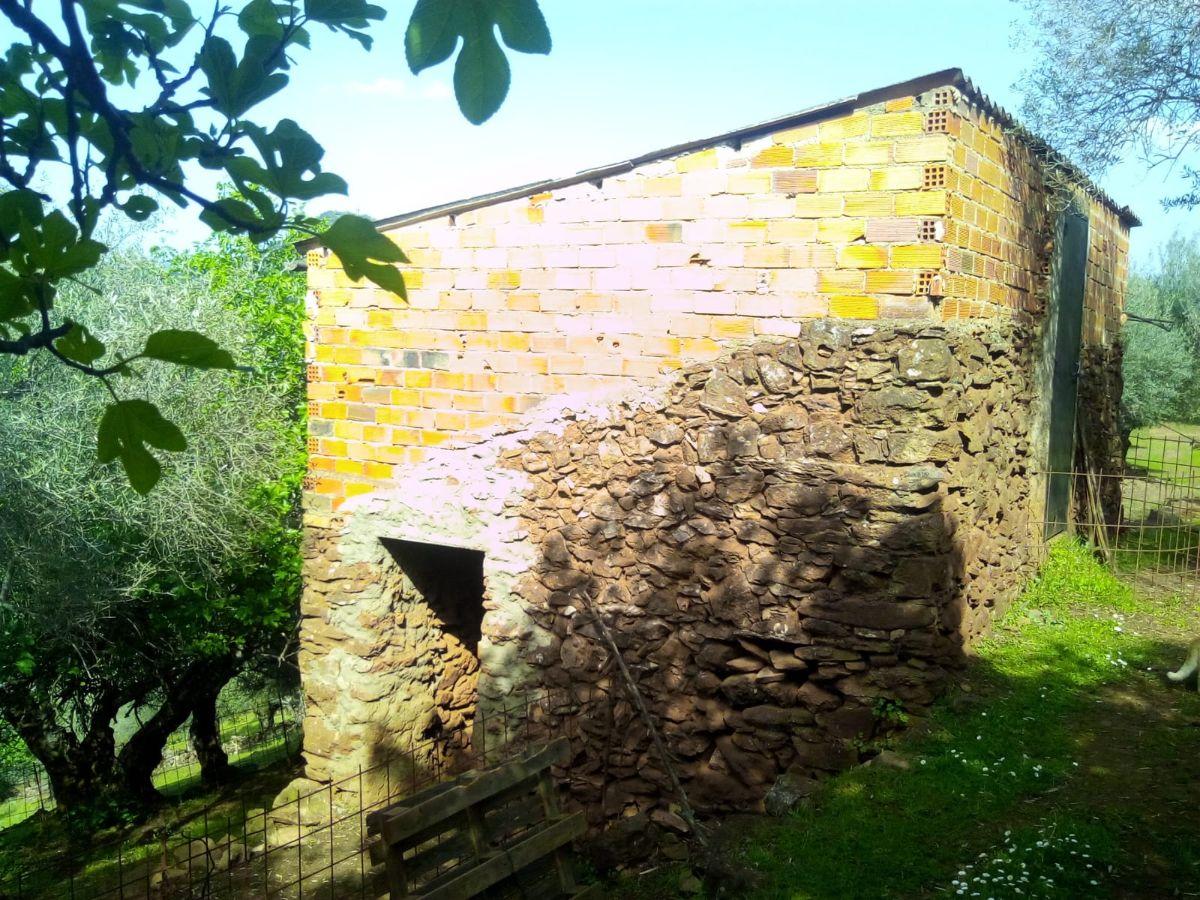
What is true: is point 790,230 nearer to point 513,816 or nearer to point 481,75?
point 513,816

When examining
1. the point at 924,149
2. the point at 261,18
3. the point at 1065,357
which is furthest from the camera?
the point at 1065,357

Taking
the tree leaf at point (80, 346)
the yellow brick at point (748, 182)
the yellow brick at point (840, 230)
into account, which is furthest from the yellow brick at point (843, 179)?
the tree leaf at point (80, 346)

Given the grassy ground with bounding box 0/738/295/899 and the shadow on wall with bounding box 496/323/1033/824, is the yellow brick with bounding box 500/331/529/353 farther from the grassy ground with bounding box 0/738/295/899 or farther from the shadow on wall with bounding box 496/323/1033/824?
the grassy ground with bounding box 0/738/295/899

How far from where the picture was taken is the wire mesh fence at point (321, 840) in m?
6.11

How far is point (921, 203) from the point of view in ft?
16.5

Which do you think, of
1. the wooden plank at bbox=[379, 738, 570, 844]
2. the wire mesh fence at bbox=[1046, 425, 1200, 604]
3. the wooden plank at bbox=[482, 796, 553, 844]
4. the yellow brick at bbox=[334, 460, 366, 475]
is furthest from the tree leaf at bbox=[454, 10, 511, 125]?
the wire mesh fence at bbox=[1046, 425, 1200, 604]

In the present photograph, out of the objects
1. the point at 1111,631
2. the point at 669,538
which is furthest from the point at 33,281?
the point at 1111,631

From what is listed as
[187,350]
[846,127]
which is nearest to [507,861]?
[187,350]

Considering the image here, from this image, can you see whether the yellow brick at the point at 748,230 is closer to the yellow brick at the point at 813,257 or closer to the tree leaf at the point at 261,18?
the yellow brick at the point at 813,257

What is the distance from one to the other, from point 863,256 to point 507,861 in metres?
3.60

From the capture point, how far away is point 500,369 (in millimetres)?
6285

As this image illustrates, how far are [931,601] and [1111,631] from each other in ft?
7.17

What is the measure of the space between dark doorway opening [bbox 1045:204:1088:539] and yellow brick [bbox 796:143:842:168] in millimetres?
3037

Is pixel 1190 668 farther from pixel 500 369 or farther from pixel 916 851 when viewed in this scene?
pixel 500 369
